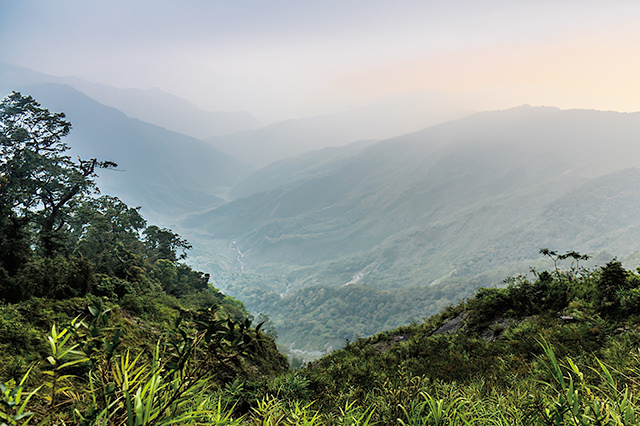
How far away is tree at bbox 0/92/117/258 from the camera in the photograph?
962cm

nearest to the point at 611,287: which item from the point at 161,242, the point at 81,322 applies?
the point at 81,322

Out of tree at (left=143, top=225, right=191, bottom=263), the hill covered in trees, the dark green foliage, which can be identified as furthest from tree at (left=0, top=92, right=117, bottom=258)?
tree at (left=143, top=225, right=191, bottom=263)

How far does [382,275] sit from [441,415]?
16921 cm

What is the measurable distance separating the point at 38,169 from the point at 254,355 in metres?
10.2

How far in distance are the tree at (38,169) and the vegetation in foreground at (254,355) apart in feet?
0.16

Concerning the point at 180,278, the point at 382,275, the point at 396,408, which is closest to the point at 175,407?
the point at 396,408

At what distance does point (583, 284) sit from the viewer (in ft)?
19.5

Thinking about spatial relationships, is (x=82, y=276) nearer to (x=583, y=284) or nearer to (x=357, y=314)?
(x=583, y=284)

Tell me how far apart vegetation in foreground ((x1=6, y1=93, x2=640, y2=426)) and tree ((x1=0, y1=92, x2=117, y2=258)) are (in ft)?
0.16

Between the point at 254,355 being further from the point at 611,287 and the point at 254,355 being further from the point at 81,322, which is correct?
the point at 611,287

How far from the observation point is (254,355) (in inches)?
264

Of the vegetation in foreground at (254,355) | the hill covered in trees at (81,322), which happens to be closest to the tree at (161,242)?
the hill covered in trees at (81,322)

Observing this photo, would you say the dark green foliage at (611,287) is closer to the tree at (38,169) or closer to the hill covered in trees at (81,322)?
the hill covered in trees at (81,322)

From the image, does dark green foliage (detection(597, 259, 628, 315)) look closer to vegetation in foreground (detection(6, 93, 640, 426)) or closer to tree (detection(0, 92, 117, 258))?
vegetation in foreground (detection(6, 93, 640, 426))
